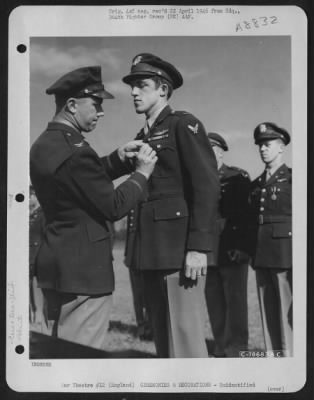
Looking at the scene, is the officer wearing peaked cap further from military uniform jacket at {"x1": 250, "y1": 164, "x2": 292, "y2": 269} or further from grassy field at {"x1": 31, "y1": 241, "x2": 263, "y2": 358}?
military uniform jacket at {"x1": 250, "y1": 164, "x2": 292, "y2": 269}

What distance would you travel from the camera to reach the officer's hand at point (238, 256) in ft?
5.08

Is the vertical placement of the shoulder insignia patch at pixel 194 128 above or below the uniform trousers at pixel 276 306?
above

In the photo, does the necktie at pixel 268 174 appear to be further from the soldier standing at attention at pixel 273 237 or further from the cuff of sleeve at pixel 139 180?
the cuff of sleeve at pixel 139 180

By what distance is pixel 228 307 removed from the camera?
1.55 meters

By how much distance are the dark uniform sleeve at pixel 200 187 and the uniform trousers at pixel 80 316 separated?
0.33 metres

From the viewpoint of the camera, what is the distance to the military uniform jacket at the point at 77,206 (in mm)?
1499

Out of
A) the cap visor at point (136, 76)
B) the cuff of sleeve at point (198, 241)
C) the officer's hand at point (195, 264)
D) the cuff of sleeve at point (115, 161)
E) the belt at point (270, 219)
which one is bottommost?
the officer's hand at point (195, 264)

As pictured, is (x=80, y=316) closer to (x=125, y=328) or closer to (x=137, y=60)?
(x=125, y=328)

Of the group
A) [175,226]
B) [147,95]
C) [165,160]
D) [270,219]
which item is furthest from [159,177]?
[270,219]

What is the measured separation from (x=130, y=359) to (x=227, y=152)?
70 cm

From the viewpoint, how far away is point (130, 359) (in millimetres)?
1549

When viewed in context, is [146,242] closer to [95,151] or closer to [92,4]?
[95,151]

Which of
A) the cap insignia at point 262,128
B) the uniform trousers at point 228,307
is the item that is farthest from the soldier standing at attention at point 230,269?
the cap insignia at point 262,128

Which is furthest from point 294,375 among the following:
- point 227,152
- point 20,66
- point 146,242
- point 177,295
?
point 20,66
